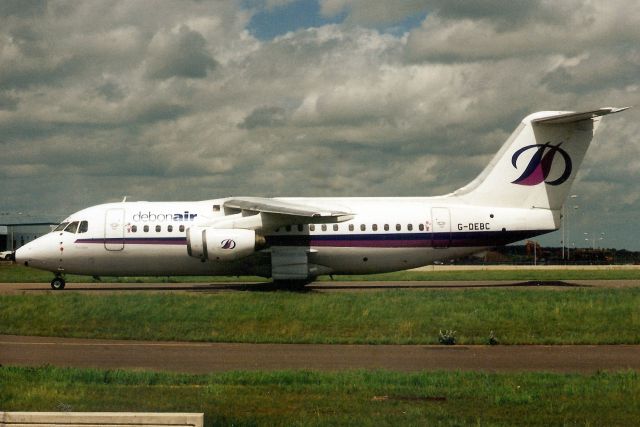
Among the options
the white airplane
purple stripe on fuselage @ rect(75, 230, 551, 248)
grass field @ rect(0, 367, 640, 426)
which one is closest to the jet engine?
the white airplane

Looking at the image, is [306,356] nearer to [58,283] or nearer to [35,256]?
[35,256]

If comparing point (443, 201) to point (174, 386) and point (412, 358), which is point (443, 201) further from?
point (174, 386)

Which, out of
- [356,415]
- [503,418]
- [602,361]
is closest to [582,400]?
[503,418]

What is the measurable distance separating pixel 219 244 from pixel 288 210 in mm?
3209

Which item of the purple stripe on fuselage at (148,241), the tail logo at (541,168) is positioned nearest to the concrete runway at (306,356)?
the purple stripe on fuselage at (148,241)

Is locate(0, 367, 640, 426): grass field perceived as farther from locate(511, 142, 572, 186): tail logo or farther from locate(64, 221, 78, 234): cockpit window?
locate(511, 142, 572, 186): tail logo

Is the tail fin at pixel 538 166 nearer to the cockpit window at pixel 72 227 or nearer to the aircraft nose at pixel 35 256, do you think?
the cockpit window at pixel 72 227

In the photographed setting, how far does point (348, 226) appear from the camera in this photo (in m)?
34.9

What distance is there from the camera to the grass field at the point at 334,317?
22.1 m

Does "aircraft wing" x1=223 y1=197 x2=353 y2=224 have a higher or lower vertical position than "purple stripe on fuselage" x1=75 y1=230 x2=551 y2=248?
higher

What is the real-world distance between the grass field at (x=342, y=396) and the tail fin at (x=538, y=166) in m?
21.8

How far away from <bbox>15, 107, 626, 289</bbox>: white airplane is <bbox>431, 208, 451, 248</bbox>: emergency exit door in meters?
0.04

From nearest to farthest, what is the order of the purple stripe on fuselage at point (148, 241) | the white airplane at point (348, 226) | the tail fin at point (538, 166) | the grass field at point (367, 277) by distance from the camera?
the white airplane at point (348, 226), the purple stripe on fuselage at point (148, 241), the tail fin at point (538, 166), the grass field at point (367, 277)

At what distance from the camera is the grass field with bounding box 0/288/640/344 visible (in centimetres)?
2211
